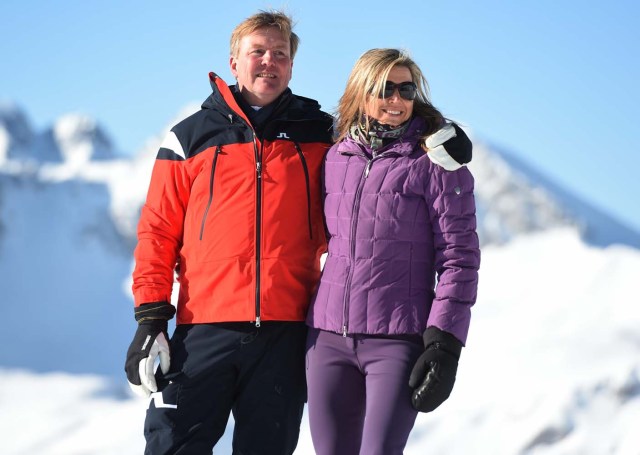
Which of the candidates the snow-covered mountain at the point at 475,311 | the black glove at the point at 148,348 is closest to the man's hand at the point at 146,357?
the black glove at the point at 148,348

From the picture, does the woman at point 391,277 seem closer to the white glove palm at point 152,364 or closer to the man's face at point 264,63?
the man's face at point 264,63

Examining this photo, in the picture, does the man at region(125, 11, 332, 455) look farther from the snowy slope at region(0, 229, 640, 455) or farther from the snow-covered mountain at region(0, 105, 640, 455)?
the snow-covered mountain at region(0, 105, 640, 455)

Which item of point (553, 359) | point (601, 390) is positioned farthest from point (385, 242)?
point (553, 359)

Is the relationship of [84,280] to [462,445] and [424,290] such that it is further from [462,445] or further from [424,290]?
[424,290]

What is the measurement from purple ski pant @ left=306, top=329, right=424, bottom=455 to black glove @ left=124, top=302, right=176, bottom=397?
2.47 feet

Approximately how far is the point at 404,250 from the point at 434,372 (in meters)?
0.53

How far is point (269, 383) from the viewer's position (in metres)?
3.71

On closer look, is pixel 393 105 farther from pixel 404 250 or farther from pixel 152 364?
pixel 152 364

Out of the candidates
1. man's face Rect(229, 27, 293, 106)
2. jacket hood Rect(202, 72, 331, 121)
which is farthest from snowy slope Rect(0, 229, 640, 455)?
man's face Rect(229, 27, 293, 106)

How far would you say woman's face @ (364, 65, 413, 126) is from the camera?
3.49 metres

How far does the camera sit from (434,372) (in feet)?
10.5

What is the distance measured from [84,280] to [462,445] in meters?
77.4

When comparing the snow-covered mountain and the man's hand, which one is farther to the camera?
the snow-covered mountain

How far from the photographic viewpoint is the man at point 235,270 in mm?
3684
